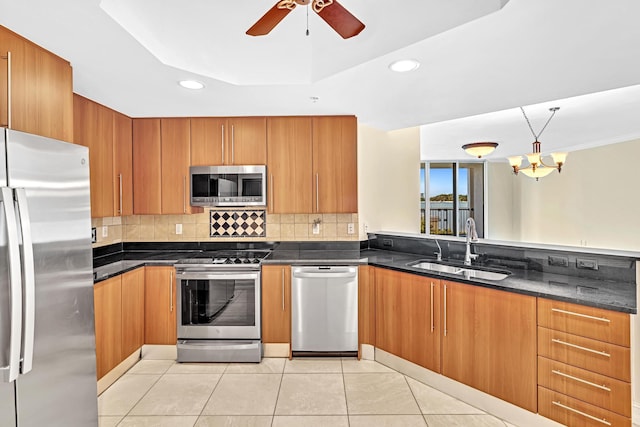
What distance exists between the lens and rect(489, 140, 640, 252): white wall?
5.75m

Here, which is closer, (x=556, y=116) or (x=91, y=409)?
(x=91, y=409)

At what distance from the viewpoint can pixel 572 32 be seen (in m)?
A: 1.74

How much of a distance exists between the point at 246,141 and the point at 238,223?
0.88 meters

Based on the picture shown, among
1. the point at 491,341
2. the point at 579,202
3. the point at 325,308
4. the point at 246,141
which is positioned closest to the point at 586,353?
the point at 491,341

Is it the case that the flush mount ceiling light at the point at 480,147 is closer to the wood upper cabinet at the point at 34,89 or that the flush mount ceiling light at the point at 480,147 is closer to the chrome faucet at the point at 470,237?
the chrome faucet at the point at 470,237

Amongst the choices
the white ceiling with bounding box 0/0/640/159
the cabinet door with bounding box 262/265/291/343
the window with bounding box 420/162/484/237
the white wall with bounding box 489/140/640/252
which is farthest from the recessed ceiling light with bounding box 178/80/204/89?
the white wall with bounding box 489/140/640/252

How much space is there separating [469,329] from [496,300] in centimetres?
30

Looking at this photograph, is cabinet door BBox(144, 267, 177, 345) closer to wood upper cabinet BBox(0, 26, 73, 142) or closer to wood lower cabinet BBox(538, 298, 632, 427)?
wood upper cabinet BBox(0, 26, 73, 142)

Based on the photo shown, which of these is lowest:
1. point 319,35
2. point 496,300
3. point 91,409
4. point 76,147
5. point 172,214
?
point 91,409

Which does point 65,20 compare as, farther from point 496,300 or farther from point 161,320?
point 496,300

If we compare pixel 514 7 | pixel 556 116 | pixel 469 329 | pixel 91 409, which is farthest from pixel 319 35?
pixel 556 116

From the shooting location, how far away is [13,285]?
132 cm

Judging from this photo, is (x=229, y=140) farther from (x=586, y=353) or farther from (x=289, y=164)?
(x=586, y=353)

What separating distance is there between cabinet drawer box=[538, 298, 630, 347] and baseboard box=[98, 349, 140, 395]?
2.99 m
